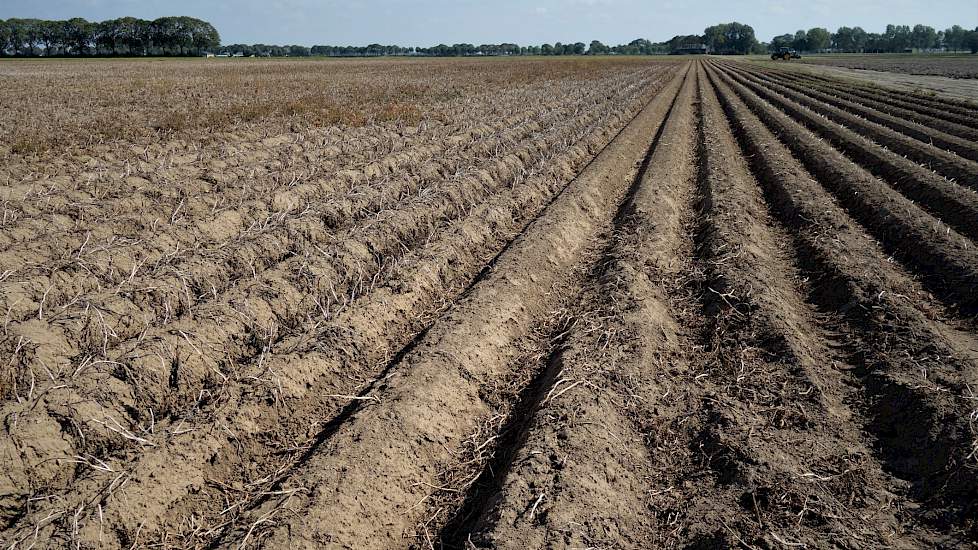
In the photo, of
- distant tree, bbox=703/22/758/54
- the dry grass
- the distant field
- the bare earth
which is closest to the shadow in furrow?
the dry grass

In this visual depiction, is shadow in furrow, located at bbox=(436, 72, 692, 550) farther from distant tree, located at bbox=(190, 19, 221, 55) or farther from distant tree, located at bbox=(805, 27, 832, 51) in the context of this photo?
distant tree, located at bbox=(805, 27, 832, 51)

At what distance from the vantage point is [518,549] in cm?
286

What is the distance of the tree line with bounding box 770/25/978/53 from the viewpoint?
490 ft

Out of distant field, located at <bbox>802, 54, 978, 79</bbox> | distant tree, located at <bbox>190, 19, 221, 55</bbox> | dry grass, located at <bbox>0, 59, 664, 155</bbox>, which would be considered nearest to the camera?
dry grass, located at <bbox>0, 59, 664, 155</bbox>

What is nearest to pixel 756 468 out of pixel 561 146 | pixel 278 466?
pixel 278 466

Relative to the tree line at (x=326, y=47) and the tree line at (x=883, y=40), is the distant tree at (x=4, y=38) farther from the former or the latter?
the tree line at (x=883, y=40)

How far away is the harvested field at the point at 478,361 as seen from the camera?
319 cm

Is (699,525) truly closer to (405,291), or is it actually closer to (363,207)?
(405,291)

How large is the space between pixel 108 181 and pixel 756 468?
9.91 metres

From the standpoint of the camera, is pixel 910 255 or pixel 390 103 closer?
pixel 910 255

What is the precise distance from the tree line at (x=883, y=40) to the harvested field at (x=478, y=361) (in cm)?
17947

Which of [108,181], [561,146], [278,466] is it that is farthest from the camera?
[561,146]

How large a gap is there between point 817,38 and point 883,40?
56.5ft

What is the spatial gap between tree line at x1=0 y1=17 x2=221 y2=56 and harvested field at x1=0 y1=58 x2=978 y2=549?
111232 millimetres
